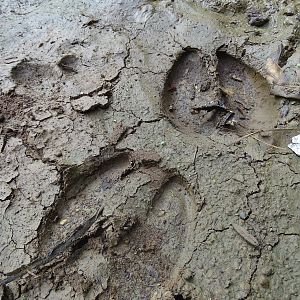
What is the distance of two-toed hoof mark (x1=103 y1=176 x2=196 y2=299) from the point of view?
166 centimetres

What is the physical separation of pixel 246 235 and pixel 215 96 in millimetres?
676

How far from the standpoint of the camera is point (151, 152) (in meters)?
1.91

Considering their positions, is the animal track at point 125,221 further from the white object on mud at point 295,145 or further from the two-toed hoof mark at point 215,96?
the white object on mud at point 295,145

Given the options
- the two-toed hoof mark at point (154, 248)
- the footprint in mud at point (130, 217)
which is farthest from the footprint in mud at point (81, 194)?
the two-toed hoof mark at point (154, 248)

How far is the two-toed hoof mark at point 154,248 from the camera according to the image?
5.44ft

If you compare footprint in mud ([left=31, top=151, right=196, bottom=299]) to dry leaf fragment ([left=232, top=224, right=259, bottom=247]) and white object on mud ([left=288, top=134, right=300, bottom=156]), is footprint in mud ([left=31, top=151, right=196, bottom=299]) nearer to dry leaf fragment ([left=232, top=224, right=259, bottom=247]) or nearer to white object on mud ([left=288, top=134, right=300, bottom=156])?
dry leaf fragment ([left=232, top=224, right=259, bottom=247])

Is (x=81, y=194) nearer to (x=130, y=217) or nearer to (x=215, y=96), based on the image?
(x=130, y=217)

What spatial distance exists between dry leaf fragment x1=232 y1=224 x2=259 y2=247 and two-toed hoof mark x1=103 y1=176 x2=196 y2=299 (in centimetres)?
17

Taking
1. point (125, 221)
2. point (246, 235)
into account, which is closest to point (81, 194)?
point (125, 221)

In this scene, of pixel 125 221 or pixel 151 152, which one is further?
pixel 151 152

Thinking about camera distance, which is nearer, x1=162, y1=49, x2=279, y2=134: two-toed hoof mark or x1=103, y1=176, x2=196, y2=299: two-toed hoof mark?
x1=103, y1=176, x2=196, y2=299: two-toed hoof mark

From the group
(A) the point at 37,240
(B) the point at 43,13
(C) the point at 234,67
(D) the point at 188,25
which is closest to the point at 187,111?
(C) the point at 234,67

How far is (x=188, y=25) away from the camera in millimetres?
2320

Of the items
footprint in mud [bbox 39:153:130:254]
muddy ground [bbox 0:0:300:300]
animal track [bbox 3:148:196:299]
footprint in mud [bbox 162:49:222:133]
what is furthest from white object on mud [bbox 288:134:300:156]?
footprint in mud [bbox 39:153:130:254]
